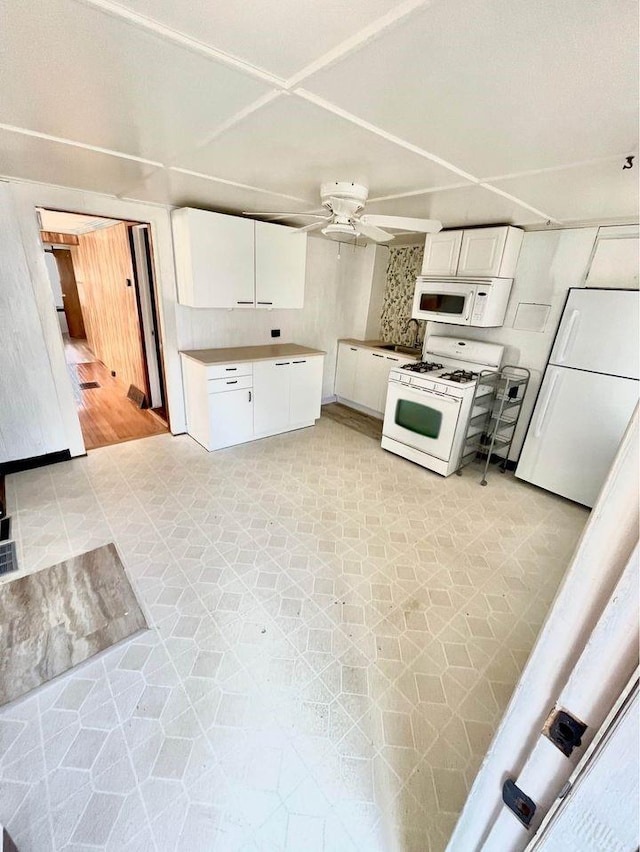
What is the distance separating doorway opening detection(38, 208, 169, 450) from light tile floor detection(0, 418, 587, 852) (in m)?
1.27

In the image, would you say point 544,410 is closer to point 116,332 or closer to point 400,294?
point 400,294

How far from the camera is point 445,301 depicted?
11.3ft

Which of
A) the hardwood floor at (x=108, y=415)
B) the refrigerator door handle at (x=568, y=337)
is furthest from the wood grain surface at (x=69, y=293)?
the refrigerator door handle at (x=568, y=337)

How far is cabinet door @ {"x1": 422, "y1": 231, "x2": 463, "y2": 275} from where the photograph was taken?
10.8 feet

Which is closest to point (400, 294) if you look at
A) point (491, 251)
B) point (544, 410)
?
point (491, 251)

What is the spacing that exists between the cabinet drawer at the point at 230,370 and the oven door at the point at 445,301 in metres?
1.87

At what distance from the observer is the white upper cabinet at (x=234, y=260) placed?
308 centimetres

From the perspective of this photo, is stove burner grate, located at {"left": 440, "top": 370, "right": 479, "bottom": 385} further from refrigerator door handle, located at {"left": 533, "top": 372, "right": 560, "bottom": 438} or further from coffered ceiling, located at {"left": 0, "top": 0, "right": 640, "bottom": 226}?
coffered ceiling, located at {"left": 0, "top": 0, "right": 640, "bottom": 226}

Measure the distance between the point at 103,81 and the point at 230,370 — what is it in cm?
229

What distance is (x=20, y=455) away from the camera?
301 centimetres

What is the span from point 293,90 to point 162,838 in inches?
96.3

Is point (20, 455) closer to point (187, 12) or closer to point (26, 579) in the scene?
point (26, 579)

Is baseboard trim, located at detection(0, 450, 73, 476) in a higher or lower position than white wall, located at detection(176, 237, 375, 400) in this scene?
lower

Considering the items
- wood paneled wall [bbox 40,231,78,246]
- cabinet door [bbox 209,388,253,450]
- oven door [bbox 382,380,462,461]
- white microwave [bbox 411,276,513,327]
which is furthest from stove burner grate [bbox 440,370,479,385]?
wood paneled wall [bbox 40,231,78,246]
